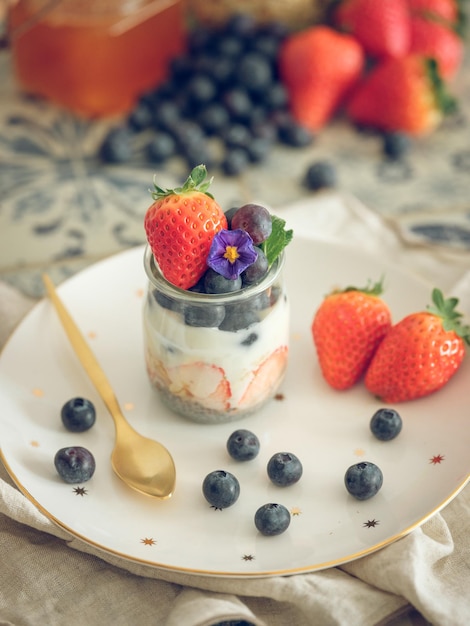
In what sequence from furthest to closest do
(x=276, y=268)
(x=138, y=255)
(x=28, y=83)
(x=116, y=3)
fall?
(x=28, y=83) → (x=116, y=3) → (x=138, y=255) → (x=276, y=268)

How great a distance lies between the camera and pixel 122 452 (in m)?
1.04

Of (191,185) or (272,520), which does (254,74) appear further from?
(272,520)

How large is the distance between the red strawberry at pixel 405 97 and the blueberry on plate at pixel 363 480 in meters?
1.05

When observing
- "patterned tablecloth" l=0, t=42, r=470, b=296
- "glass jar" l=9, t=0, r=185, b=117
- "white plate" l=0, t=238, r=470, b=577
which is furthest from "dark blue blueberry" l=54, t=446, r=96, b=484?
"glass jar" l=9, t=0, r=185, b=117

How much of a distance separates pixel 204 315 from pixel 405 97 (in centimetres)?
102

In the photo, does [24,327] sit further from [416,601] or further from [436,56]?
[436,56]

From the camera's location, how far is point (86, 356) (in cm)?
117

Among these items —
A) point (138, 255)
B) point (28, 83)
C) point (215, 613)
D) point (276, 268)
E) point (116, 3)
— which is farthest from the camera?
point (28, 83)

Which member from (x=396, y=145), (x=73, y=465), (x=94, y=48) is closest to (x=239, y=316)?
(x=73, y=465)

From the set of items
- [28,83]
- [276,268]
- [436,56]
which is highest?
[276,268]

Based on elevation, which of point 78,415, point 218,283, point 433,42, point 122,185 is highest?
point 218,283

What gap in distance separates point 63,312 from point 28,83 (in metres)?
0.93

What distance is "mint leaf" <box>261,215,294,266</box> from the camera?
0.99m

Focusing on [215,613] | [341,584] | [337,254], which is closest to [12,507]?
[215,613]
